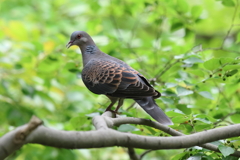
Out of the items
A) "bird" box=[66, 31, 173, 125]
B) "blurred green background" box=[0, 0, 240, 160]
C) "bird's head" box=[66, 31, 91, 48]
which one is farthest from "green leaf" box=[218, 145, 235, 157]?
"bird's head" box=[66, 31, 91, 48]

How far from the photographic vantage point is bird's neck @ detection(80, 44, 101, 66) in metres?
3.27

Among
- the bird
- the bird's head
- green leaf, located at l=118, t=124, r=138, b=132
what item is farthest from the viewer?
the bird's head

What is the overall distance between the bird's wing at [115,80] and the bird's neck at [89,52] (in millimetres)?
193

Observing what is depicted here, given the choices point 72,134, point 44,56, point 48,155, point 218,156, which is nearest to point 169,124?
point 218,156

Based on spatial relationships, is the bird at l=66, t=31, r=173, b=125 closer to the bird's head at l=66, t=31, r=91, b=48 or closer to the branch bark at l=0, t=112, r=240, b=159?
the bird's head at l=66, t=31, r=91, b=48

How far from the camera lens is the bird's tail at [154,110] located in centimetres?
226

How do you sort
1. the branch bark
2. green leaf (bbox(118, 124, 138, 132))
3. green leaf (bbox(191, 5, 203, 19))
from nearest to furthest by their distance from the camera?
the branch bark < green leaf (bbox(118, 124, 138, 132)) < green leaf (bbox(191, 5, 203, 19))

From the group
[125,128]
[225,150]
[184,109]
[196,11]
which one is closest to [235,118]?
[184,109]

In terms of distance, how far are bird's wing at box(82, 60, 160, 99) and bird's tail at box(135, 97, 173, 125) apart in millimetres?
54

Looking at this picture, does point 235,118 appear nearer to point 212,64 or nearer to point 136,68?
point 212,64

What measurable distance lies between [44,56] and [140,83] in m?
1.36

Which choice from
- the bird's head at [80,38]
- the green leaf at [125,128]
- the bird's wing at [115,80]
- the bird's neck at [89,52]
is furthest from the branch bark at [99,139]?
the bird's head at [80,38]

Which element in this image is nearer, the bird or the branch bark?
the branch bark

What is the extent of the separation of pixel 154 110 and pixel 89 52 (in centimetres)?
118
